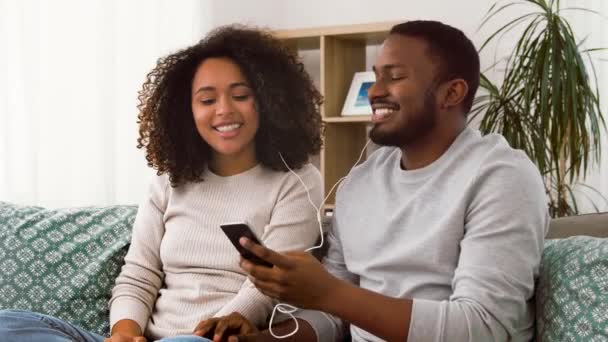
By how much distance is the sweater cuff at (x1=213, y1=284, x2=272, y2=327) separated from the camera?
66.1 inches

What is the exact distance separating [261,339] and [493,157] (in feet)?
1.82

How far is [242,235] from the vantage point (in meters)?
1.34

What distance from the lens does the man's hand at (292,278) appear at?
4.42ft

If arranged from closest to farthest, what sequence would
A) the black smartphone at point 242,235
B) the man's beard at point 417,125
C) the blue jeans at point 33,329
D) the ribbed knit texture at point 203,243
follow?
the black smartphone at point 242,235 < the blue jeans at point 33,329 < the man's beard at point 417,125 < the ribbed knit texture at point 203,243

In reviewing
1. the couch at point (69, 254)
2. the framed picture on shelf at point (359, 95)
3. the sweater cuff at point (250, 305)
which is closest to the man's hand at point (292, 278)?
the sweater cuff at point (250, 305)

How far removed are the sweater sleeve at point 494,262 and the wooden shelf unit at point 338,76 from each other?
2.02 m

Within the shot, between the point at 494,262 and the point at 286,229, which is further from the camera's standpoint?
the point at 286,229

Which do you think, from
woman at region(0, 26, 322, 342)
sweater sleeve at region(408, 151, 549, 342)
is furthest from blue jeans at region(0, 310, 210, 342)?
sweater sleeve at region(408, 151, 549, 342)

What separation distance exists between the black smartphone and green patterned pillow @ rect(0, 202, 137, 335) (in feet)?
2.46

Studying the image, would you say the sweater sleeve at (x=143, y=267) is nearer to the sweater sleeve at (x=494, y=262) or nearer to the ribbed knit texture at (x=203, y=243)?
the ribbed knit texture at (x=203, y=243)

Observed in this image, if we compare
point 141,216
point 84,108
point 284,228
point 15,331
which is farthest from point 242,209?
point 84,108

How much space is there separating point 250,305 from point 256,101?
478mm

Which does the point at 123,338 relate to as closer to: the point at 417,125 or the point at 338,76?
the point at 417,125

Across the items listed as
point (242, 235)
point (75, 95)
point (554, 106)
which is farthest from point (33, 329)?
point (554, 106)
